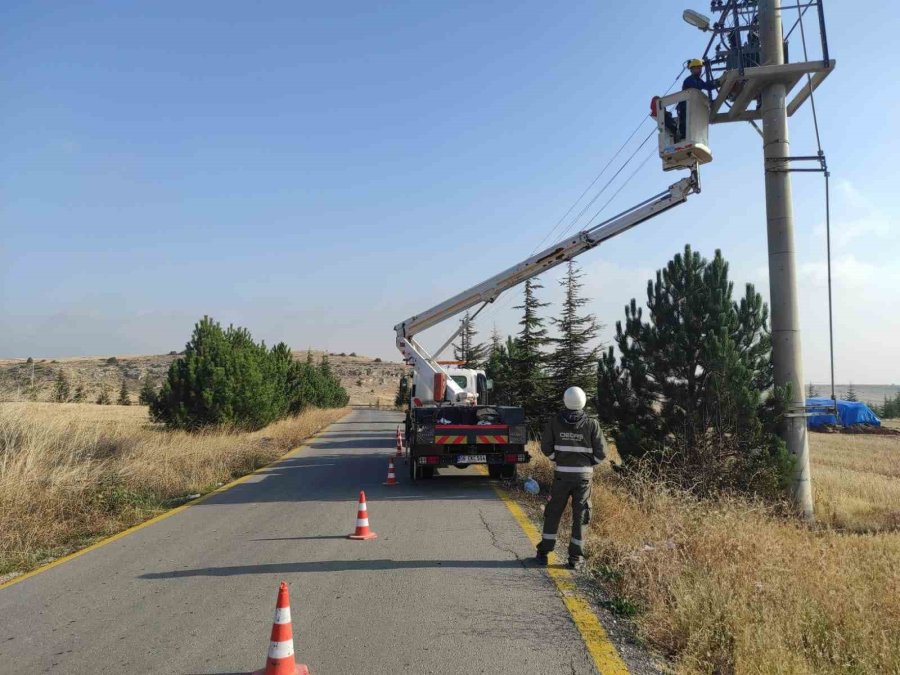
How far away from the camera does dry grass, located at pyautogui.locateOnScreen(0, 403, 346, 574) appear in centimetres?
822

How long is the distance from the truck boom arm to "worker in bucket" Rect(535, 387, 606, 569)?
27.3ft

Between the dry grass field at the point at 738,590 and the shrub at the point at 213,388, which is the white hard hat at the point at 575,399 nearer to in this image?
the dry grass field at the point at 738,590

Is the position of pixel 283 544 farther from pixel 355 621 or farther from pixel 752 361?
pixel 752 361

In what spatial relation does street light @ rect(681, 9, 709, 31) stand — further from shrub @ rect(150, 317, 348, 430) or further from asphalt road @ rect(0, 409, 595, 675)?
shrub @ rect(150, 317, 348, 430)

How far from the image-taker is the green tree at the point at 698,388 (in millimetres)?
11148

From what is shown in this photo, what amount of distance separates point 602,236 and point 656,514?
825 cm

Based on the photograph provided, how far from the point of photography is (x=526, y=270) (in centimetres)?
1541

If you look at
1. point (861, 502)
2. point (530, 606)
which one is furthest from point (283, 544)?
point (861, 502)

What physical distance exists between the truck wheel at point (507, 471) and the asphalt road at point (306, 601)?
3.39 m

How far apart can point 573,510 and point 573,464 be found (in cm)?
47

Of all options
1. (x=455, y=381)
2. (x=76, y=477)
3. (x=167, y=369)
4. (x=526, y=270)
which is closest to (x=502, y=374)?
(x=455, y=381)

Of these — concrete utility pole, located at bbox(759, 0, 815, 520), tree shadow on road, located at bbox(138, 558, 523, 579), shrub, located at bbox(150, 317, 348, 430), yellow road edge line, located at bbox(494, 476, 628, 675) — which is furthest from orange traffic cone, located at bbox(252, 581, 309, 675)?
shrub, located at bbox(150, 317, 348, 430)

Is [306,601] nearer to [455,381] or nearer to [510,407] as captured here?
[510,407]

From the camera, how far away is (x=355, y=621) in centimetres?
496
